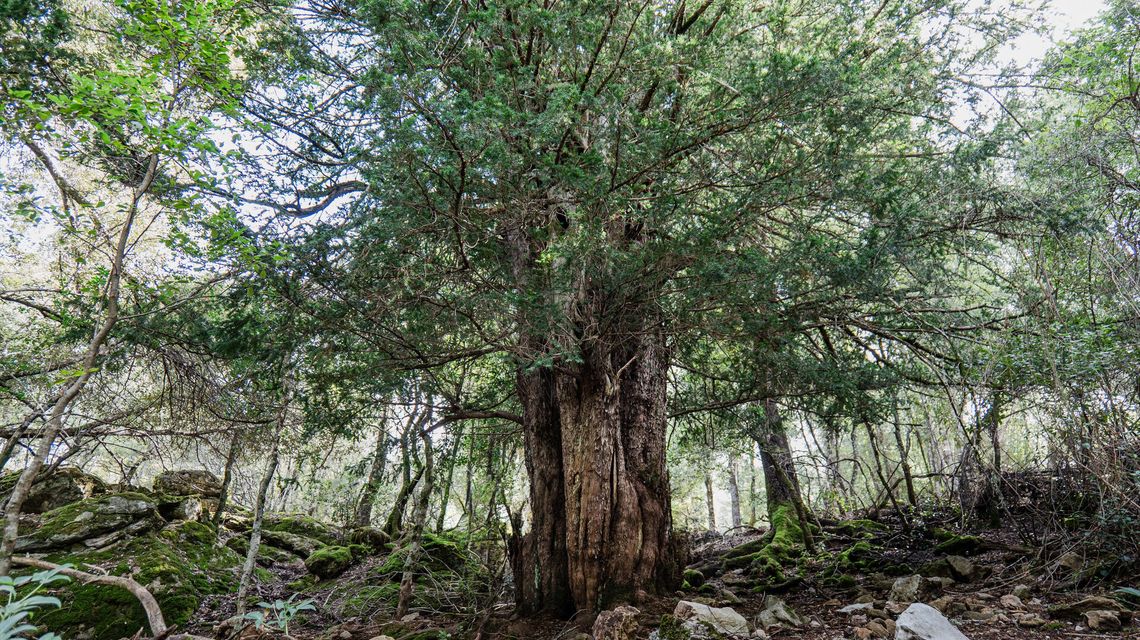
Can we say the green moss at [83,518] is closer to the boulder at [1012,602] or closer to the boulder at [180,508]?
the boulder at [180,508]

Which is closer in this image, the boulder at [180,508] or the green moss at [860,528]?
the green moss at [860,528]

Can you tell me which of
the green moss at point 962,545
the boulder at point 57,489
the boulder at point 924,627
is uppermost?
the boulder at point 57,489

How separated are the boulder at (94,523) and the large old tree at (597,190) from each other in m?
5.08

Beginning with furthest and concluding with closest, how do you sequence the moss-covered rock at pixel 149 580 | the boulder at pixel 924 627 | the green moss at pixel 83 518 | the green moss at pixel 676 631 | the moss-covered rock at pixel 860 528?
1. the moss-covered rock at pixel 860 528
2. the green moss at pixel 83 518
3. the moss-covered rock at pixel 149 580
4. the green moss at pixel 676 631
5. the boulder at pixel 924 627

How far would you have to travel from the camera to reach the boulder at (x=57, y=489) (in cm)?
838

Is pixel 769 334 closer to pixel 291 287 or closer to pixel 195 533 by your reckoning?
pixel 291 287

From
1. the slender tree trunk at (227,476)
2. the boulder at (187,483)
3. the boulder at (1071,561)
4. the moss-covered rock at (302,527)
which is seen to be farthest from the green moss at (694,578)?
the boulder at (187,483)

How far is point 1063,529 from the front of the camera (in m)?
4.91

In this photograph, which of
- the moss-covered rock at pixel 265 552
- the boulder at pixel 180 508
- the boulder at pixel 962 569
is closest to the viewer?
the boulder at pixel 962 569

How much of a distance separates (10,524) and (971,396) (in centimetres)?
725

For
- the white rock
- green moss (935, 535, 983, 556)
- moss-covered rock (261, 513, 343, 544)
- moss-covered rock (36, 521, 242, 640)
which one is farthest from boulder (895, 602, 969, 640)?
moss-covered rock (261, 513, 343, 544)

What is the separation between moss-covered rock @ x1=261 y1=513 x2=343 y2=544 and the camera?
1055cm

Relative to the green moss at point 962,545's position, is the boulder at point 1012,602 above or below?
below

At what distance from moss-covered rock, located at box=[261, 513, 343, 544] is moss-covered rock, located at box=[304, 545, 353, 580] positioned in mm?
1832
